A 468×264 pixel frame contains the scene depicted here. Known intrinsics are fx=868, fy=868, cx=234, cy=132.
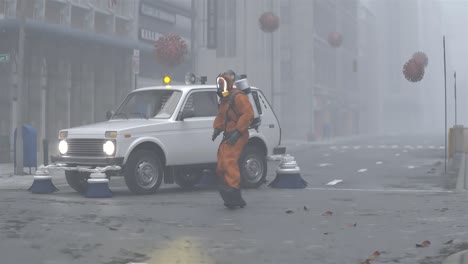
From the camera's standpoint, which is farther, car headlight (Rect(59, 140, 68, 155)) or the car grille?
car headlight (Rect(59, 140, 68, 155))

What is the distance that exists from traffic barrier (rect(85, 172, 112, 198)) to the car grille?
1.47 ft

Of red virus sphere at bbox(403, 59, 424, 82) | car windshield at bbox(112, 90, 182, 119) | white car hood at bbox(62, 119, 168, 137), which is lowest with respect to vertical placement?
white car hood at bbox(62, 119, 168, 137)

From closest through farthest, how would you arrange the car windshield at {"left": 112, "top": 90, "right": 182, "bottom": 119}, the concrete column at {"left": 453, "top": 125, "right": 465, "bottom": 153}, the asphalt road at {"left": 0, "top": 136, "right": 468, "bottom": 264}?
the asphalt road at {"left": 0, "top": 136, "right": 468, "bottom": 264}, the car windshield at {"left": 112, "top": 90, "right": 182, "bottom": 119}, the concrete column at {"left": 453, "top": 125, "right": 465, "bottom": 153}

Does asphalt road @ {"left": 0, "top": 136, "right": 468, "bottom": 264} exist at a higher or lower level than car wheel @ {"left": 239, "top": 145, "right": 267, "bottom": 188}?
lower

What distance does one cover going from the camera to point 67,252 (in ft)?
24.8

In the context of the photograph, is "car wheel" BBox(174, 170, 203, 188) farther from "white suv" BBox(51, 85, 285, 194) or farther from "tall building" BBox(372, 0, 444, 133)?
"tall building" BBox(372, 0, 444, 133)

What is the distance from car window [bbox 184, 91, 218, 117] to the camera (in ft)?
48.6

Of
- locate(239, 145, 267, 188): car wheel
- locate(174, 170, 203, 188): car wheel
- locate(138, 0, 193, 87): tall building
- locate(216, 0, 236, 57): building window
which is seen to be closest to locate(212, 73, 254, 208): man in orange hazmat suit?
locate(239, 145, 267, 188): car wheel

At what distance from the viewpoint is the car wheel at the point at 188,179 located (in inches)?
611

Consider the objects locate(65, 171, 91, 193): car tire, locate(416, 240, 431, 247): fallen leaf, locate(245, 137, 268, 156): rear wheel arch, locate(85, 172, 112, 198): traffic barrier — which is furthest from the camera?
locate(245, 137, 268, 156): rear wheel arch

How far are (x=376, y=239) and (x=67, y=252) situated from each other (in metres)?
3.04

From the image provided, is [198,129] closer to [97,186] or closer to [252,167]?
[252,167]

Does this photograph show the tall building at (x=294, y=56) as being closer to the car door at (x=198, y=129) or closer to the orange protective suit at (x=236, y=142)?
the car door at (x=198, y=129)

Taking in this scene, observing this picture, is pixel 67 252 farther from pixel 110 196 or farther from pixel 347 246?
pixel 110 196
